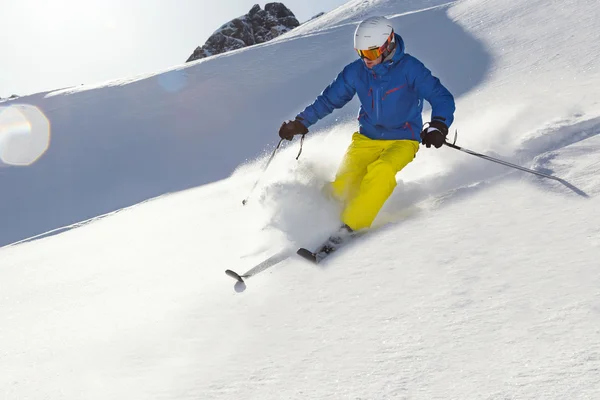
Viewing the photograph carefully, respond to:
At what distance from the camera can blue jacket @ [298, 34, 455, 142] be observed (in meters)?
3.75

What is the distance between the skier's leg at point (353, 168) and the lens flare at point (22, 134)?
8175 mm

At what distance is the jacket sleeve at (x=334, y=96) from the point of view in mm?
4203

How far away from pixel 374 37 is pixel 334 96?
84 centimetres

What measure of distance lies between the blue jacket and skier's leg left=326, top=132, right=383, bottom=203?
16cm

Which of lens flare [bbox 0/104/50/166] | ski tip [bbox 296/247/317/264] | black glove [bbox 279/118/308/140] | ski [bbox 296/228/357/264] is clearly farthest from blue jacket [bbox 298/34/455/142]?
lens flare [bbox 0/104/50/166]

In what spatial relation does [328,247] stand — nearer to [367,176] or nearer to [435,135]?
[367,176]

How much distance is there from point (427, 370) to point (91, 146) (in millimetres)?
9645

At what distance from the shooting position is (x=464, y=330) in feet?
5.43

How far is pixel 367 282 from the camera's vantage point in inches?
88.0

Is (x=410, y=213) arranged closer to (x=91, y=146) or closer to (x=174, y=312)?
(x=174, y=312)

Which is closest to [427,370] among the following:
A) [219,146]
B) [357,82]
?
[357,82]

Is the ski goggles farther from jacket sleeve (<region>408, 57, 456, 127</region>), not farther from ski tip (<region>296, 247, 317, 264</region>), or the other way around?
ski tip (<region>296, 247, 317, 264</region>)

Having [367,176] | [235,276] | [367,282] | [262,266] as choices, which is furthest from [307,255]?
[367,176]

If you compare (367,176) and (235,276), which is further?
(367,176)
